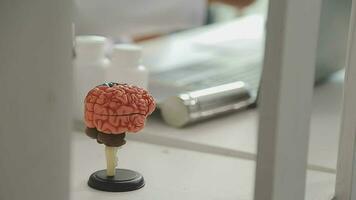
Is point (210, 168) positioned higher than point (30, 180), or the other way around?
point (30, 180)

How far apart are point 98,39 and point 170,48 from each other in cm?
43

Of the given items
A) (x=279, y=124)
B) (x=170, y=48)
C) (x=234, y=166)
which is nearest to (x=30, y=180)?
(x=279, y=124)

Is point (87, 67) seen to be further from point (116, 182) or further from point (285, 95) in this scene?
point (285, 95)

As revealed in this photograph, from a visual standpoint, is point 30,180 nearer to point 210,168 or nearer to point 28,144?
point 28,144

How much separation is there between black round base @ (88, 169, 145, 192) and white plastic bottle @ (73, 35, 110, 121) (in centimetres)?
18

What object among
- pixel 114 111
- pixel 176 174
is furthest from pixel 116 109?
pixel 176 174

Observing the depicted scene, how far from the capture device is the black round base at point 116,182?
2.18 ft

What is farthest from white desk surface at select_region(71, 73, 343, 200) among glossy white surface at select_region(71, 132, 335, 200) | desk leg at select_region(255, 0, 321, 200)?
desk leg at select_region(255, 0, 321, 200)

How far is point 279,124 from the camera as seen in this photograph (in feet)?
1.52

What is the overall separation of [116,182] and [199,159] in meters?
0.14

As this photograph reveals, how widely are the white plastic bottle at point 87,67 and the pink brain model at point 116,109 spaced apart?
0.75ft

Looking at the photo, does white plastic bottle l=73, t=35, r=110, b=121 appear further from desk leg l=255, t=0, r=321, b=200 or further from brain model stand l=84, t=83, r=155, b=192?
desk leg l=255, t=0, r=321, b=200

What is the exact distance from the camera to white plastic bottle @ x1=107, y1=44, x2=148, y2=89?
84 cm

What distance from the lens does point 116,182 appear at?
0.67 meters
